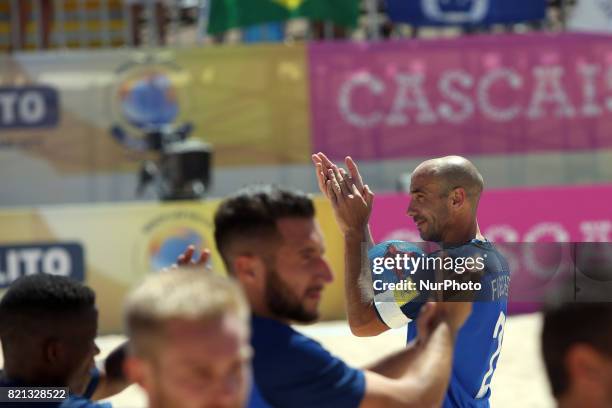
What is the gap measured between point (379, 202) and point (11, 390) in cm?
887

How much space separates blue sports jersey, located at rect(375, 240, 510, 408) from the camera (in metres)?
3.08

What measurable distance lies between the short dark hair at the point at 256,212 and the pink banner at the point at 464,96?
1172 centimetres

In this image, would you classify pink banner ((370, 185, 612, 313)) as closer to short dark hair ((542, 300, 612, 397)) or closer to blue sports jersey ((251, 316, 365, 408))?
blue sports jersey ((251, 316, 365, 408))

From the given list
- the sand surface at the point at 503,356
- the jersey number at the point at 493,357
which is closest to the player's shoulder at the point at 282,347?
the jersey number at the point at 493,357

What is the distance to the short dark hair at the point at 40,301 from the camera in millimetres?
2873

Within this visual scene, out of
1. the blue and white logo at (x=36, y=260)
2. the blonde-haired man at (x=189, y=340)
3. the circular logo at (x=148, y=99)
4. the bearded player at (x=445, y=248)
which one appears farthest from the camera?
the circular logo at (x=148, y=99)

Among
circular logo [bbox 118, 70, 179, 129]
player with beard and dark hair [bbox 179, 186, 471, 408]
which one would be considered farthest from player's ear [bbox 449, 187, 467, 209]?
circular logo [bbox 118, 70, 179, 129]

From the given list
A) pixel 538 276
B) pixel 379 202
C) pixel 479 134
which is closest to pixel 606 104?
pixel 479 134

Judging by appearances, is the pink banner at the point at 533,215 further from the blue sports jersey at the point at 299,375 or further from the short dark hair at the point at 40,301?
the blue sports jersey at the point at 299,375

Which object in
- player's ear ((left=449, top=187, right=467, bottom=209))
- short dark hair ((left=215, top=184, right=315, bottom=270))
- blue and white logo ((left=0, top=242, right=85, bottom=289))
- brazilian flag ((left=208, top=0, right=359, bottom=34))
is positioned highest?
brazilian flag ((left=208, top=0, right=359, bottom=34))

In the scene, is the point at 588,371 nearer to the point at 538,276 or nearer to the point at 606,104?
the point at 538,276

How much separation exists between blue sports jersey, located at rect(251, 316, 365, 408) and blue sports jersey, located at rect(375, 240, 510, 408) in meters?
0.44

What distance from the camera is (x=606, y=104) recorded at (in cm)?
1466

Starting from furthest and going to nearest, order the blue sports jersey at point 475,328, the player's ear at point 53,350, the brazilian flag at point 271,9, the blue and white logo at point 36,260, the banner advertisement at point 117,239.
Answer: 1. the brazilian flag at point 271,9
2. the banner advertisement at point 117,239
3. the blue and white logo at point 36,260
4. the blue sports jersey at point 475,328
5. the player's ear at point 53,350
